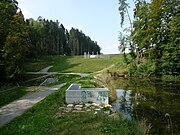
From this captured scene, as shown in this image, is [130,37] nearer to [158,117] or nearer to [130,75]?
[130,75]

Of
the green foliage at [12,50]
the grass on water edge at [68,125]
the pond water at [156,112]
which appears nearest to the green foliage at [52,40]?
the green foliage at [12,50]

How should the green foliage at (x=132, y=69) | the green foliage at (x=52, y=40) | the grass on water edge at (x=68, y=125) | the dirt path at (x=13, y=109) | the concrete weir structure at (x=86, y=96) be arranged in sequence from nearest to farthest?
the grass on water edge at (x=68, y=125) < the dirt path at (x=13, y=109) < the concrete weir structure at (x=86, y=96) < the green foliage at (x=132, y=69) < the green foliage at (x=52, y=40)

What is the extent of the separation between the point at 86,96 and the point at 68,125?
5.45 m

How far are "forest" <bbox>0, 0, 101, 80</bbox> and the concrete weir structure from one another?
29.1 ft

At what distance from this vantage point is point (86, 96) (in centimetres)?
1472

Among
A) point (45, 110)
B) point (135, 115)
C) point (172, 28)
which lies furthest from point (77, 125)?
point (172, 28)

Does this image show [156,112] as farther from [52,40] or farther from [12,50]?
[52,40]

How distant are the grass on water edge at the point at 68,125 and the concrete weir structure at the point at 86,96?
2563 millimetres

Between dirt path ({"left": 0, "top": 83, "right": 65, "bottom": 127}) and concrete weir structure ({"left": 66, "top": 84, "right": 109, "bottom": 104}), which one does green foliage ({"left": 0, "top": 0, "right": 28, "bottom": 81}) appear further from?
concrete weir structure ({"left": 66, "top": 84, "right": 109, "bottom": 104})

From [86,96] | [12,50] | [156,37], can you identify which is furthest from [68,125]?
[156,37]

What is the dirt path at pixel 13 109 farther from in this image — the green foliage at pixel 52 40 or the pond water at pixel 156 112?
the green foliage at pixel 52 40

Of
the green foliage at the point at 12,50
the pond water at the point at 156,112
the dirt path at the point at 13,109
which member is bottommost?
the pond water at the point at 156,112

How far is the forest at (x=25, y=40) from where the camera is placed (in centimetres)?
2820

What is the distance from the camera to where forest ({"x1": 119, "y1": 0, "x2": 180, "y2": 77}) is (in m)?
34.7
